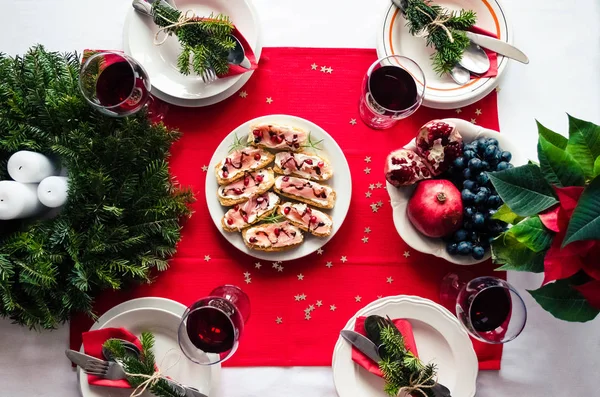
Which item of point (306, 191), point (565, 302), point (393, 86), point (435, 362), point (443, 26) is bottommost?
point (435, 362)

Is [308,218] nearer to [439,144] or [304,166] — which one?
[304,166]

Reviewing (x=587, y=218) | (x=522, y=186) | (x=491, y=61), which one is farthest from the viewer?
(x=491, y=61)

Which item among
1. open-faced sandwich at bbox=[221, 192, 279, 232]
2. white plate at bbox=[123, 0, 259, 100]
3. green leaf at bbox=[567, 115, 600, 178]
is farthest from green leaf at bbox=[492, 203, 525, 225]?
white plate at bbox=[123, 0, 259, 100]

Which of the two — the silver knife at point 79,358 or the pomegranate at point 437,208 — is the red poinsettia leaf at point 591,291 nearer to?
the pomegranate at point 437,208

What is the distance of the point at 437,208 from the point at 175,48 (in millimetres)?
688

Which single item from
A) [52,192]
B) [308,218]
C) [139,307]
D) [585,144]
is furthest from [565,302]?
[52,192]

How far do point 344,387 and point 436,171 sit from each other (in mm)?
507

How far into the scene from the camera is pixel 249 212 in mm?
1136

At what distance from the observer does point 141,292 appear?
1.16 m

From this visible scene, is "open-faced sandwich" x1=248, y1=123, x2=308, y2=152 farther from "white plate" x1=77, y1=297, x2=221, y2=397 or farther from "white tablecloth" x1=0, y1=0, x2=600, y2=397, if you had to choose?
"white plate" x1=77, y1=297, x2=221, y2=397

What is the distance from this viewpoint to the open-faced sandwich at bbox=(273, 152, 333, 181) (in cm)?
114

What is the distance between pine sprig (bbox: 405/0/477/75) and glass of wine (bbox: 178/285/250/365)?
712mm

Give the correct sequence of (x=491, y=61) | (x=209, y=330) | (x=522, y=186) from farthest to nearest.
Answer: (x=491, y=61) → (x=209, y=330) → (x=522, y=186)

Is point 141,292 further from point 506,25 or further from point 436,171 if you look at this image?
point 506,25
